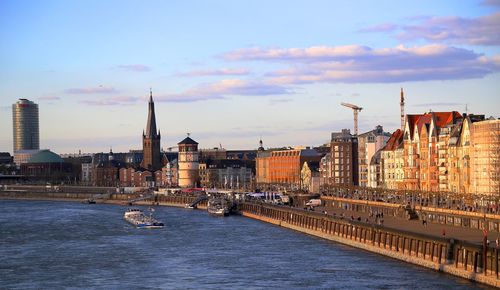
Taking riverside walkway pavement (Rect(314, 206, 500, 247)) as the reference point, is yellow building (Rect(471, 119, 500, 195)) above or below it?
above

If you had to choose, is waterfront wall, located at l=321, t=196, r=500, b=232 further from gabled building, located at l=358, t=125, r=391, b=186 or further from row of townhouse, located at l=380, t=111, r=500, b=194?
gabled building, located at l=358, t=125, r=391, b=186

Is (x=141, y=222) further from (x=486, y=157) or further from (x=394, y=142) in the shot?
(x=394, y=142)

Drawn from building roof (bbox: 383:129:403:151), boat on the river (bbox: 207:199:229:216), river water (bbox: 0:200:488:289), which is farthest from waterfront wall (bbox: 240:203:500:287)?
building roof (bbox: 383:129:403:151)

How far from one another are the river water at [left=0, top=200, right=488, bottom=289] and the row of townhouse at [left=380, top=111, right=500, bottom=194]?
1014 inches

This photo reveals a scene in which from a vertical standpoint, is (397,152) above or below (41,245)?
above

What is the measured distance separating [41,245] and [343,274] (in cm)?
4464

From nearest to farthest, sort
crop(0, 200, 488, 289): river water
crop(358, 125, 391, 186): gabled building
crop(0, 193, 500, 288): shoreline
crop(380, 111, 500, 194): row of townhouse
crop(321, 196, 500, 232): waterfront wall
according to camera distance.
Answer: crop(0, 193, 500, 288): shoreline, crop(0, 200, 488, 289): river water, crop(321, 196, 500, 232): waterfront wall, crop(380, 111, 500, 194): row of townhouse, crop(358, 125, 391, 186): gabled building

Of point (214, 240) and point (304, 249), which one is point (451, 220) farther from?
point (214, 240)

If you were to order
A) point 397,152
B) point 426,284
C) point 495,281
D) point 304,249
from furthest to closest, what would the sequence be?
1. point 397,152
2. point 304,249
3. point 426,284
4. point 495,281

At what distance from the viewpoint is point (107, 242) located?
116 meters

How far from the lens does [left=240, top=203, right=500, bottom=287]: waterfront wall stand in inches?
2712

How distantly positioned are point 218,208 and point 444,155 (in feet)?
152

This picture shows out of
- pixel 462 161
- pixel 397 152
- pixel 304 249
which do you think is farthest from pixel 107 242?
pixel 397 152

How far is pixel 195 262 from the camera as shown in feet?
299
